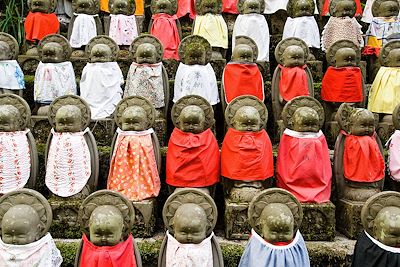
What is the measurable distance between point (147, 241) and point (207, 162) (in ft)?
2.72

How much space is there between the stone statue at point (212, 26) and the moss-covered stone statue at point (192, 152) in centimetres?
212

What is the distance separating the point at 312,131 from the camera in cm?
465

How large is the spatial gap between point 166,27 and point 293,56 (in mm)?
1796

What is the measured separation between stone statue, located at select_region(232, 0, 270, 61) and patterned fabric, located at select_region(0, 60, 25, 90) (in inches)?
97.2

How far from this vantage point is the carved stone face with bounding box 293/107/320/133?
15.0ft

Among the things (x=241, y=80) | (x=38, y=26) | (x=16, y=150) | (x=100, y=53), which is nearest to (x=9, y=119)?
(x=16, y=150)

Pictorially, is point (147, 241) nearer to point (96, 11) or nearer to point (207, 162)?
point (207, 162)

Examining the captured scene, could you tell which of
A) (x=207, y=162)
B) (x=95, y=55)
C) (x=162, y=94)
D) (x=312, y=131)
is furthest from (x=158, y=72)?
(x=312, y=131)

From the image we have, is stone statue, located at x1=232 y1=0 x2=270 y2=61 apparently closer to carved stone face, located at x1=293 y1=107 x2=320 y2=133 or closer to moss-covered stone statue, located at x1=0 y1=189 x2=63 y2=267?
carved stone face, located at x1=293 y1=107 x2=320 y2=133

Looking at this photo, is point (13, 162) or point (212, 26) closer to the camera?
point (13, 162)

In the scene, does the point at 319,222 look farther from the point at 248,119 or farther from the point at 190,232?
the point at 190,232

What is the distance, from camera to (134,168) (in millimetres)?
4648

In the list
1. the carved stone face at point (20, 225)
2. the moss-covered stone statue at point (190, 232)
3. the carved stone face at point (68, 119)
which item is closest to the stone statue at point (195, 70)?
the carved stone face at point (68, 119)

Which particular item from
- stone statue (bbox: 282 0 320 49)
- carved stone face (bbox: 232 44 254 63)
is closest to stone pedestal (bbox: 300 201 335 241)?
carved stone face (bbox: 232 44 254 63)
